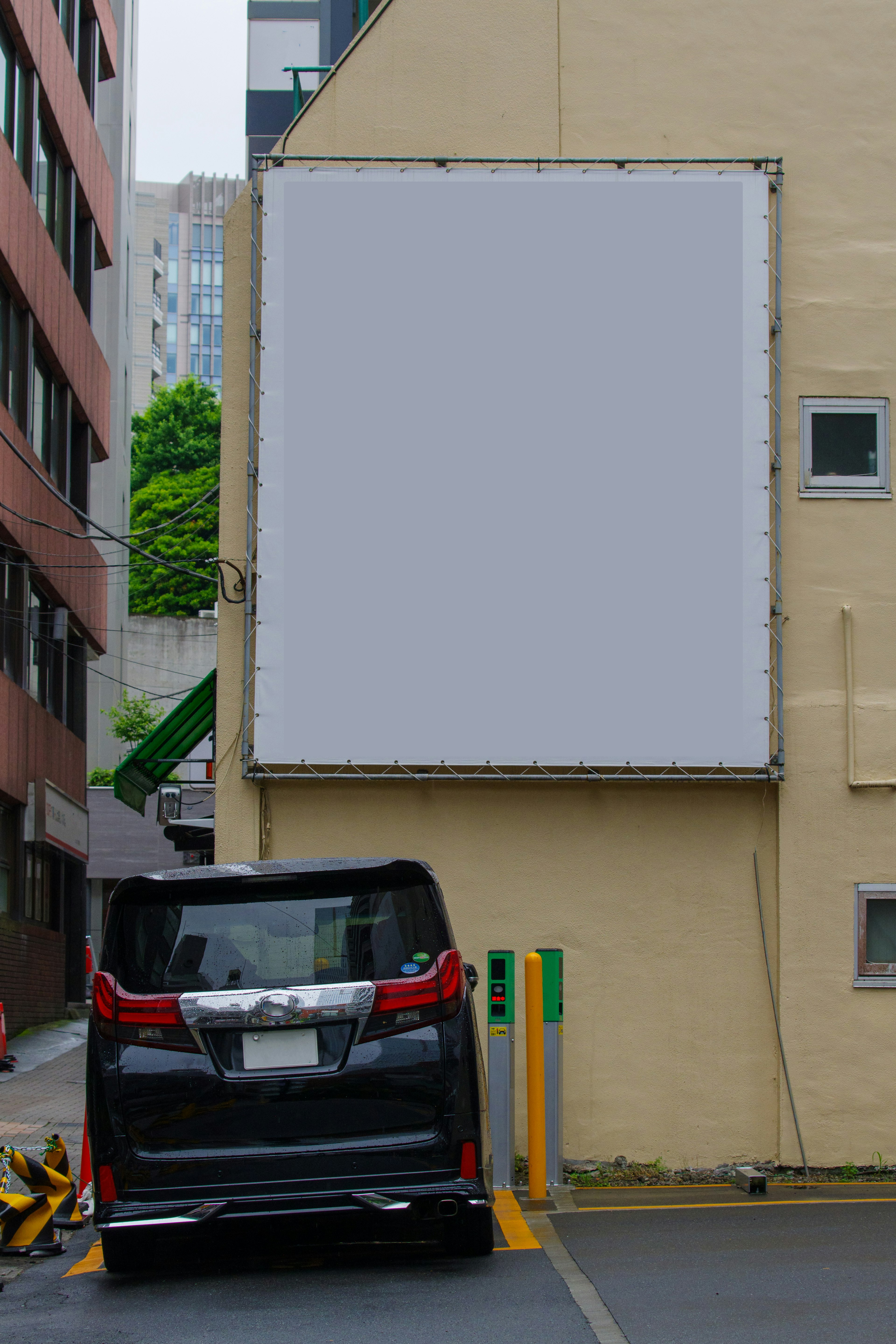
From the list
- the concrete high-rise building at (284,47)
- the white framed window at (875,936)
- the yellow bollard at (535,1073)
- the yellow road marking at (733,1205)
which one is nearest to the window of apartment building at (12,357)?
the concrete high-rise building at (284,47)

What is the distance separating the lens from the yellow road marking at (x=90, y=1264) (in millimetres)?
6934

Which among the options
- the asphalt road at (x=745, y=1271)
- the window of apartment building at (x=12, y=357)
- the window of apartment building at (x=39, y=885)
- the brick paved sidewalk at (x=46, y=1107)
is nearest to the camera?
the asphalt road at (x=745, y=1271)

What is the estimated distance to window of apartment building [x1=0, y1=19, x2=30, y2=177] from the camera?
22298 mm

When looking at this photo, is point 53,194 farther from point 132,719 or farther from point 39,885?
point 132,719

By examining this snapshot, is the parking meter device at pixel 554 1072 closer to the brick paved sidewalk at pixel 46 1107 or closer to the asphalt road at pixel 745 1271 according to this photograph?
the asphalt road at pixel 745 1271

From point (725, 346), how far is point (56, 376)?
18.6 metres

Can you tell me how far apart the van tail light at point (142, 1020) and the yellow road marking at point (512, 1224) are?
1880 millimetres

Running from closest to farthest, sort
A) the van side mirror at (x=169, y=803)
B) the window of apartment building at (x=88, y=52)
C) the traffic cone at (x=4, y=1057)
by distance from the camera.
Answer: the van side mirror at (x=169, y=803), the traffic cone at (x=4, y=1057), the window of apartment building at (x=88, y=52)

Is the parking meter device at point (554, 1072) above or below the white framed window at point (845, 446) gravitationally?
below

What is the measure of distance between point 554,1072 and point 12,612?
15.8 meters

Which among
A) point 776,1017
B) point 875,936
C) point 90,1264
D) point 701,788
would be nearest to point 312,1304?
Result: point 90,1264

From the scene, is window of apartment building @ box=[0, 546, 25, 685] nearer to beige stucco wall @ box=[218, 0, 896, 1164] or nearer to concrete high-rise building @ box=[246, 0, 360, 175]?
concrete high-rise building @ box=[246, 0, 360, 175]

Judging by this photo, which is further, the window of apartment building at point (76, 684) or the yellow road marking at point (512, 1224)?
the window of apartment building at point (76, 684)

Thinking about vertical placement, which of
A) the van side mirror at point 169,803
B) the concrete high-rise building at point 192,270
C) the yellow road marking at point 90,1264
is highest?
the concrete high-rise building at point 192,270
